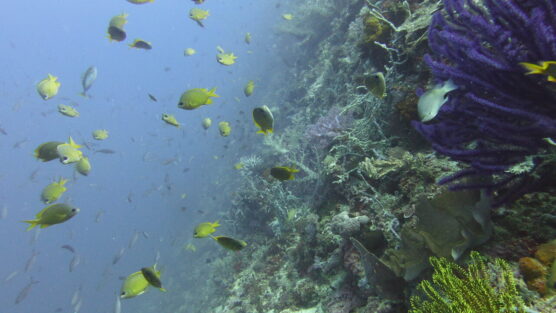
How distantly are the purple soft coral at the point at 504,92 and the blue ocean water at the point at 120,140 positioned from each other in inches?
241

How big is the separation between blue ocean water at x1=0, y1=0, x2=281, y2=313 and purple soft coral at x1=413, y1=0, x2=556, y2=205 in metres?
6.13

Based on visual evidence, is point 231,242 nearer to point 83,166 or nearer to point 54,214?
point 54,214

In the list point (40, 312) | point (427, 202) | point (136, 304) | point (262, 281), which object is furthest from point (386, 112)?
point (40, 312)

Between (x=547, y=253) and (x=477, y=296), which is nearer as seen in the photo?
(x=477, y=296)

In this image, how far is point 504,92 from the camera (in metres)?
2.01

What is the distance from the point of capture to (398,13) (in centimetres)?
508

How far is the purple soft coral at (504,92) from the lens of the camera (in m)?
1.82

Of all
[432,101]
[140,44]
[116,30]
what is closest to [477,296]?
[432,101]

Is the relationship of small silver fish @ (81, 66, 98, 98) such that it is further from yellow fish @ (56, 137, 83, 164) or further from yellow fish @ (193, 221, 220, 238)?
yellow fish @ (193, 221, 220, 238)

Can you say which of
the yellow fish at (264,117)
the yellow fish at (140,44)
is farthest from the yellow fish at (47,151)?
the yellow fish at (264,117)

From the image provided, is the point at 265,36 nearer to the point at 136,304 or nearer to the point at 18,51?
the point at 136,304

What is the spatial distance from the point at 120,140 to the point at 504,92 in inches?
4648

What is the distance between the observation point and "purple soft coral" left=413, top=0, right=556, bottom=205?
5.98 ft

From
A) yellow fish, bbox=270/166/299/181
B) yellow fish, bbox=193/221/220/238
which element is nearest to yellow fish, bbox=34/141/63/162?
yellow fish, bbox=193/221/220/238
